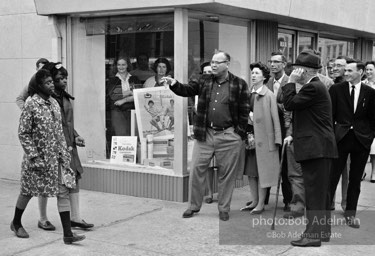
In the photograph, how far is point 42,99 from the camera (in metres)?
5.70

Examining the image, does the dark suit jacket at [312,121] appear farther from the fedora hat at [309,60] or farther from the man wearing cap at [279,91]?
the man wearing cap at [279,91]

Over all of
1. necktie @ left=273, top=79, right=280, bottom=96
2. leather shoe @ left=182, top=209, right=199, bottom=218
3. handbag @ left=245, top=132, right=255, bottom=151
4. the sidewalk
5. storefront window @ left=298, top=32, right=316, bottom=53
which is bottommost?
the sidewalk

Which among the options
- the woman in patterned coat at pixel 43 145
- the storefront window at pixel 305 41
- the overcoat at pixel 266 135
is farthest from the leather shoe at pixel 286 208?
the storefront window at pixel 305 41

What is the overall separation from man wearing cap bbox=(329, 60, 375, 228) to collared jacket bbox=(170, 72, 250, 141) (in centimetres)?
106

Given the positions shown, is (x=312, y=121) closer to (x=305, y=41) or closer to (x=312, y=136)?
(x=312, y=136)

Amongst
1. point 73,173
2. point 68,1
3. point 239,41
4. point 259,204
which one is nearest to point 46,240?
point 73,173

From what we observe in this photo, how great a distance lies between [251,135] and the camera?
709 centimetres

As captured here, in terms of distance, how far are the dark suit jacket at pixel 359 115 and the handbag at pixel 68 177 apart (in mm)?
2989

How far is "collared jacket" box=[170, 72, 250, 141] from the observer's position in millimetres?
6725

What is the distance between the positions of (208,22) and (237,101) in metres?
1.82

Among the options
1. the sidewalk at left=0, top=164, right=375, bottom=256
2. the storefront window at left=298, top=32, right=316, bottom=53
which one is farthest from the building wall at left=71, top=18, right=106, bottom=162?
the storefront window at left=298, top=32, right=316, bottom=53

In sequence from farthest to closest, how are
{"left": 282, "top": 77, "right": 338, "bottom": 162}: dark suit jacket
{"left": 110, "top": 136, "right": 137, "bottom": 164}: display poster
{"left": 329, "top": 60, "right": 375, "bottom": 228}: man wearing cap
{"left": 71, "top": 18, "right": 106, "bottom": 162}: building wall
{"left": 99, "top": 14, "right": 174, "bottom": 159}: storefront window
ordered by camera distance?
1. {"left": 71, "top": 18, "right": 106, "bottom": 162}: building wall
2. {"left": 110, "top": 136, "right": 137, "bottom": 164}: display poster
3. {"left": 99, "top": 14, "right": 174, "bottom": 159}: storefront window
4. {"left": 329, "top": 60, "right": 375, "bottom": 228}: man wearing cap
5. {"left": 282, "top": 77, "right": 338, "bottom": 162}: dark suit jacket

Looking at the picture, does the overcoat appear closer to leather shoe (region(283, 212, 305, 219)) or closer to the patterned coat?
leather shoe (region(283, 212, 305, 219))

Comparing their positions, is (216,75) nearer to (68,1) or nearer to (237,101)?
(237,101)
